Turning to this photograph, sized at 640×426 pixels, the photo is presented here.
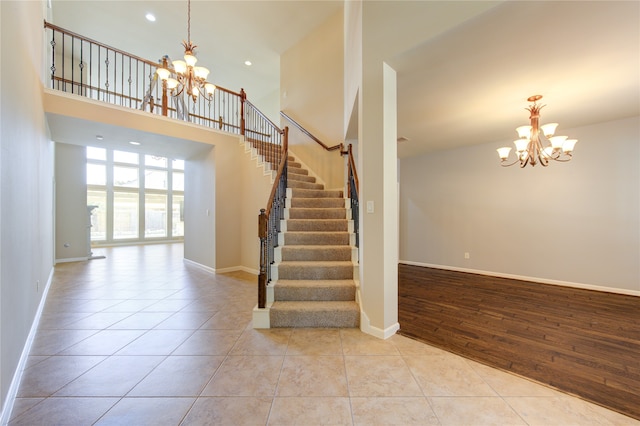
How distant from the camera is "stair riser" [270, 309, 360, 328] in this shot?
8.80 feet

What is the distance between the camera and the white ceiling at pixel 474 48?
5.99 feet

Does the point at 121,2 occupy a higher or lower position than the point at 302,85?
higher

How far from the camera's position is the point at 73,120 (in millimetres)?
3787

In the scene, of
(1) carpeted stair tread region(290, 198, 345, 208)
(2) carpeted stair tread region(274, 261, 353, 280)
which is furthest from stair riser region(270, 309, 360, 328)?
(1) carpeted stair tread region(290, 198, 345, 208)

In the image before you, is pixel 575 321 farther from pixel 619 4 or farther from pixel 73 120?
pixel 73 120

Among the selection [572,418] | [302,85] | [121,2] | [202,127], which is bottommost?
[572,418]

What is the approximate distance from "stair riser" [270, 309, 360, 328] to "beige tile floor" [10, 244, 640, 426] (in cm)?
10

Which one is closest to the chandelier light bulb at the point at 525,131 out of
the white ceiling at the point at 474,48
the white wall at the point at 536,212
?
the white ceiling at the point at 474,48

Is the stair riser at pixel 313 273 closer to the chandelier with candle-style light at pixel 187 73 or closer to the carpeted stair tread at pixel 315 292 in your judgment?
the carpeted stair tread at pixel 315 292

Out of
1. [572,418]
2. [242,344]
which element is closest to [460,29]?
[572,418]

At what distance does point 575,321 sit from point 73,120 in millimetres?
7307

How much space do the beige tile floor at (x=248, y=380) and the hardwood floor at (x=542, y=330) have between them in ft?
0.72

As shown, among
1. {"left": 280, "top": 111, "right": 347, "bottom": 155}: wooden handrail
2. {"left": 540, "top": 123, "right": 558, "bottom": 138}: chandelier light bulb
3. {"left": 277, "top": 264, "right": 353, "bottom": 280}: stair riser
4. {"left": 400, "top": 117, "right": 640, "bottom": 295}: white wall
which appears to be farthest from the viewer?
{"left": 280, "top": 111, "right": 347, "bottom": 155}: wooden handrail

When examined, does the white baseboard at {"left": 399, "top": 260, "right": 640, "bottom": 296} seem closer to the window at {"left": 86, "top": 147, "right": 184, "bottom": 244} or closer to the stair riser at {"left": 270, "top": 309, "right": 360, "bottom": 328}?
the stair riser at {"left": 270, "top": 309, "right": 360, "bottom": 328}
